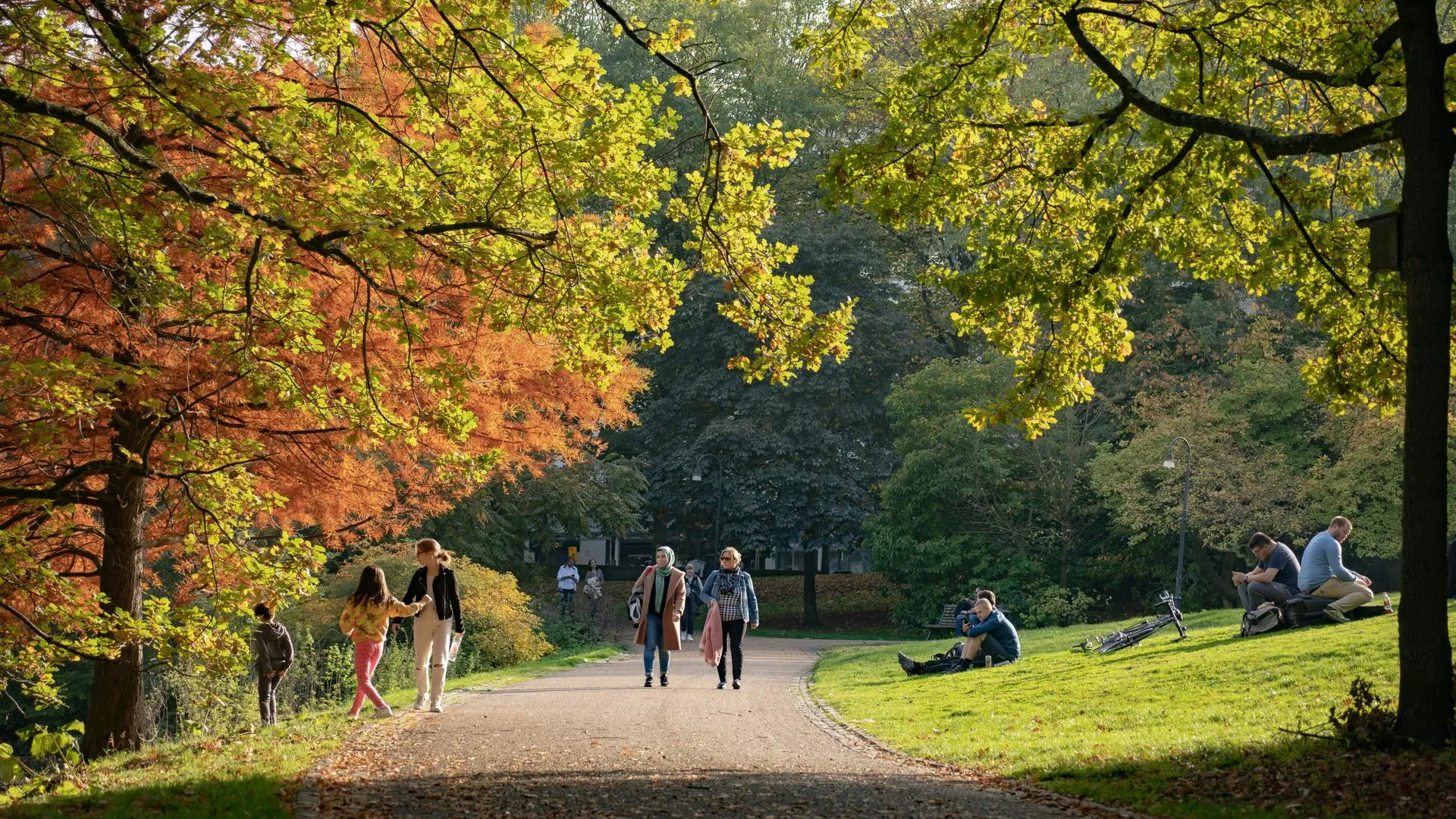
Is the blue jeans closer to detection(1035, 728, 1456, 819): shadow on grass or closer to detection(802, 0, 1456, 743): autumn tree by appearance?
detection(802, 0, 1456, 743): autumn tree

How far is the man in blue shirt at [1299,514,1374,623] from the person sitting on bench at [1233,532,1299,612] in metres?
0.42

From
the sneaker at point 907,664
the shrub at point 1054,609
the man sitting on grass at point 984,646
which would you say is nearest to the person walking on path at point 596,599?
the shrub at point 1054,609

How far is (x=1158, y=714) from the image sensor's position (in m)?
13.0

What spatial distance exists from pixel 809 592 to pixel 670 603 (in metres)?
29.3

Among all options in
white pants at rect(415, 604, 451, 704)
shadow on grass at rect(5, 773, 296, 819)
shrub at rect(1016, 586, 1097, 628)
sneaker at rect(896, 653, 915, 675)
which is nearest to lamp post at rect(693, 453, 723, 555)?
shrub at rect(1016, 586, 1097, 628)

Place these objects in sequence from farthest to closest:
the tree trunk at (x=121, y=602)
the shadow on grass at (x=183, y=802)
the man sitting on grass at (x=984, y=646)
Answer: the man sitting on grass at (x=984, y=646), the tree trunk at (x=121, y=602), the shadow on grass at (x=183, y=802)

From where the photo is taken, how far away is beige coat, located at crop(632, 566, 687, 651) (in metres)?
17.1

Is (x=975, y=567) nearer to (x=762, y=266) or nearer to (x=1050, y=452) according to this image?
(x=1050, y=452)

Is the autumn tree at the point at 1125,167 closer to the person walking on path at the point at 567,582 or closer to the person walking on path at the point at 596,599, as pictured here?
the person walking on path at the point at 596,599

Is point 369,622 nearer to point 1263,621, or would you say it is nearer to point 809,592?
point 1263,621

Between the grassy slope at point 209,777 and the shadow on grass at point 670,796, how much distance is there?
1.76 ft

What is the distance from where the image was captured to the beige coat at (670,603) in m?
17.1

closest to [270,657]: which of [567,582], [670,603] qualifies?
[670,603]

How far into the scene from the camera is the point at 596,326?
10.6 metres
